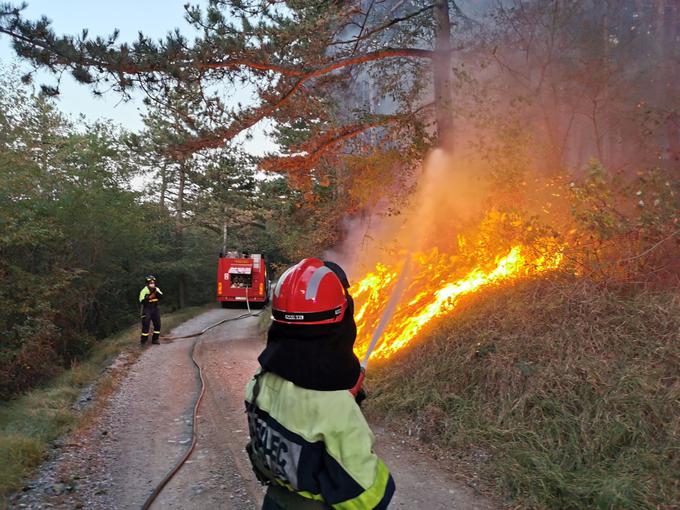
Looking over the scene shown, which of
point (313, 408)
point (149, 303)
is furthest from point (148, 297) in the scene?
point (313, 408)

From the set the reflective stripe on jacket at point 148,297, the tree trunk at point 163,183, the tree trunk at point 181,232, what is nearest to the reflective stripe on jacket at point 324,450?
the reflective stripe on jacket at point 148,297

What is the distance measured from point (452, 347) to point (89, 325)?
769 inches

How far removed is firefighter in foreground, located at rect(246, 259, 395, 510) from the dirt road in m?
2.78

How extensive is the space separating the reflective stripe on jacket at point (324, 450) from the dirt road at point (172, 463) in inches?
111

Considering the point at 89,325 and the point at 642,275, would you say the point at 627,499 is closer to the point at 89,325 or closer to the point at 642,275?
the point at 642,275

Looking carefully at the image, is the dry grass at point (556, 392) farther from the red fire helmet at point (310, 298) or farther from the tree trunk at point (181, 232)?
the tree trunk at point (181, 232)

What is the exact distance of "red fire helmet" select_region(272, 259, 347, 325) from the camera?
182 cm

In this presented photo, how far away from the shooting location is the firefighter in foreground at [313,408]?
165cm

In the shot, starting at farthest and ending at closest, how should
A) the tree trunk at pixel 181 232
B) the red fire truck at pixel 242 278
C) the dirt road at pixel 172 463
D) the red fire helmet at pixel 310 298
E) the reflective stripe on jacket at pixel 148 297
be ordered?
1. the tree trunk at pixel 181 232
2. the red fire truck at pixel 242 278
3. the reflective stripe on jacket at pixel 148 297
4. the dirt road at pixel 172 463
5. the red fire helmet at pixel 310 298

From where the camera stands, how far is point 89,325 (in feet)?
69.0

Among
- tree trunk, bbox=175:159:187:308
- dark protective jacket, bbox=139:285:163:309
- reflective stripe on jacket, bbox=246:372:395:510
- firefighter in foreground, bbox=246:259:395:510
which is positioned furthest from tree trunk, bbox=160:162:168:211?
reflective stripe on jacket, bbox=246:372:395:510

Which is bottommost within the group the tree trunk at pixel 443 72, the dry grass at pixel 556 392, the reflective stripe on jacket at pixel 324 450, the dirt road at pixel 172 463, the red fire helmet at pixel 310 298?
the dirt road at pixel 172 463

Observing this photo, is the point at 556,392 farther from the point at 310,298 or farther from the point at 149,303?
the point at 149,303

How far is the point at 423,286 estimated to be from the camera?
8930mm
